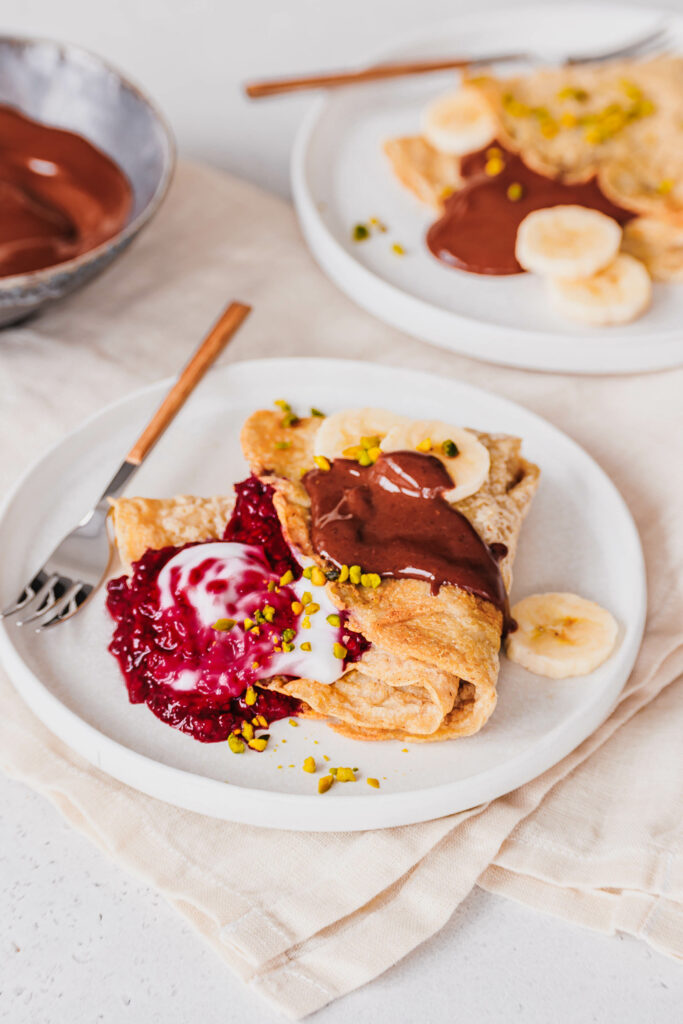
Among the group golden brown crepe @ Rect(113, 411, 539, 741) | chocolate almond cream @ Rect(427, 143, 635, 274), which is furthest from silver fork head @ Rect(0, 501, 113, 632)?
chocolate almond cream @ Rect(427, 143, 635, 274)

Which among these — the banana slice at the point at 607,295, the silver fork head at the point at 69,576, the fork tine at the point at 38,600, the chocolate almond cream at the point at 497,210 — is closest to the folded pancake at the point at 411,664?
the silver fork head at the point at 69,576

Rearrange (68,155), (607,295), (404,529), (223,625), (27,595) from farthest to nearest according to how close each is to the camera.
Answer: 1. (68,155)
2. (607,295)
3. (27,595)
4. (404,529)
5. (223,625)

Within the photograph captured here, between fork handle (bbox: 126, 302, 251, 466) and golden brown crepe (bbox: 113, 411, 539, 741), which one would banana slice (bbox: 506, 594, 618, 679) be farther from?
fork handle (bbox: 126, 302, 251, 466)

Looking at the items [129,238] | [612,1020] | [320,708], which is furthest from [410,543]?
[129,238]

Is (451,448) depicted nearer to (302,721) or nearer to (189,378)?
→ (302,721)

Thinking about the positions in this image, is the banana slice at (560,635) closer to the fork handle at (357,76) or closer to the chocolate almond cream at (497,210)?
the chocolate almond cream at (497,210)

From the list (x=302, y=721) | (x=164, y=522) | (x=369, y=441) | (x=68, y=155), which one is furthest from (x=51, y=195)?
(x=302, y=721)
